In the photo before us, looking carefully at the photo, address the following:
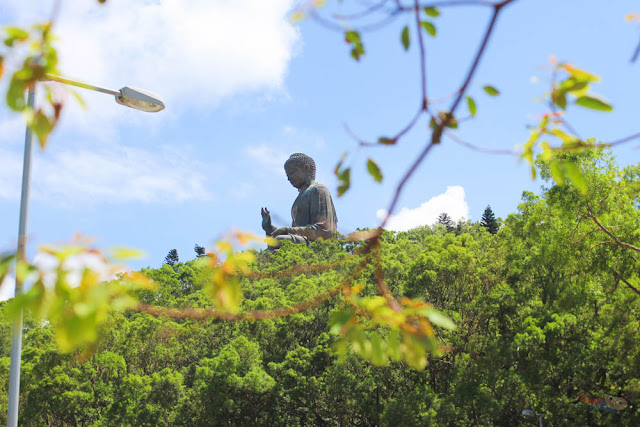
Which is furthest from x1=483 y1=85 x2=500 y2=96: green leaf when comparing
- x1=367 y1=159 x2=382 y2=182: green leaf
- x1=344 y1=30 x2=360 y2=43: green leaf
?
x1=344 y1=30 x2=360 y2=43: green leaf

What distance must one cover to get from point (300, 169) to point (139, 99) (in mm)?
20784

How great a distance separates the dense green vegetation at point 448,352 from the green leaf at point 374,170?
9294 millimetres

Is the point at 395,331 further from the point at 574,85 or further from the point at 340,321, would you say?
the point at 574,85

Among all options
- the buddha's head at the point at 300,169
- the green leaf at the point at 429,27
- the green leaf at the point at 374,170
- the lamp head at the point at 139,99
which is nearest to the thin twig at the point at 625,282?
the lamp head at the point at 139,99

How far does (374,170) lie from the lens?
1.81 m

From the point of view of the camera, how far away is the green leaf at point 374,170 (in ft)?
5.92

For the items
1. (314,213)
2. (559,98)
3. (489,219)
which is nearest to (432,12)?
(559,98)

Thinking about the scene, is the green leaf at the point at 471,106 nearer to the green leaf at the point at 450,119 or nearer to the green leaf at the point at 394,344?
the green leaf at the point at 450,119

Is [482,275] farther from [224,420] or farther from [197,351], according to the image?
[197,351]

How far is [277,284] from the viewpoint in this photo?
1861cm

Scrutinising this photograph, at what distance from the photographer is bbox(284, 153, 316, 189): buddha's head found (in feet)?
90.5

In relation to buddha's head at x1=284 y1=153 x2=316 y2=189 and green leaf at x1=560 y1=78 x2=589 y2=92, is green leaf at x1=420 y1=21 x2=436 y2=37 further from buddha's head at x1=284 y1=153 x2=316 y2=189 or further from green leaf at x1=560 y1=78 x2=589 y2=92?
buddha's head at x1=284 y1=153 x2=316 y2=189

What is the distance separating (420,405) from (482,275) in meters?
3.67

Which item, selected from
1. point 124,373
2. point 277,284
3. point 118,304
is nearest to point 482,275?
point 277,284
